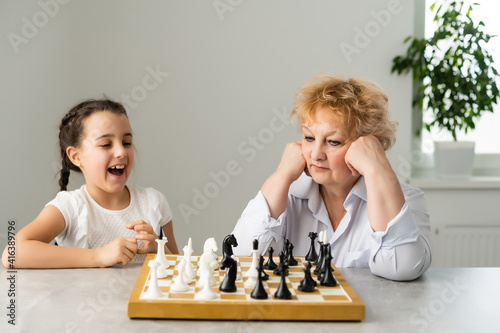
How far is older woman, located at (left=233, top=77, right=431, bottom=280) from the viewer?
5.74 feet

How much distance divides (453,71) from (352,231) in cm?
215

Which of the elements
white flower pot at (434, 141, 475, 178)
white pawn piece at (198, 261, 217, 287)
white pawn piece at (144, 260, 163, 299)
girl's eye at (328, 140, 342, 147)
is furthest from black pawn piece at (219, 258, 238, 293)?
white flower pot at (434, 141, 475, 178)

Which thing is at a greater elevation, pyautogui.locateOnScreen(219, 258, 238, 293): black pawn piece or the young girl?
the young girl

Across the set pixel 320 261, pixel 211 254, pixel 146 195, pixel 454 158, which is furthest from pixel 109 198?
pixel 454 158

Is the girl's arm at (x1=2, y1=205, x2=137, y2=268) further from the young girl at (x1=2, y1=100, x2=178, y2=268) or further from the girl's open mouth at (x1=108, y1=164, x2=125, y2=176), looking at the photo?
the girl's open mouth at (x1=108, y1=164, x2=125, y2=176)

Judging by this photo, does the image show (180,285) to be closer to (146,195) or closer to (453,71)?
(146,195)

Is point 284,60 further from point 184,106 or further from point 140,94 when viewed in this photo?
point 140,94

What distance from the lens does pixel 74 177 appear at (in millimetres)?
3387

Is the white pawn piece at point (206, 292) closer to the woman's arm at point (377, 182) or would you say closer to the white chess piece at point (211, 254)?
the white chess piece at point (211, 254)

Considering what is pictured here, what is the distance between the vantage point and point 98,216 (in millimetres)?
2012

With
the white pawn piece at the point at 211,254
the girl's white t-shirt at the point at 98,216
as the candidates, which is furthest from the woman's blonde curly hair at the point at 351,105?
the girl's white t-shirt at the point at 98,216

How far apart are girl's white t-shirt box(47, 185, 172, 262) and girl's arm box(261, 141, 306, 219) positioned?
1.53 ft

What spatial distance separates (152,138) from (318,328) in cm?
248

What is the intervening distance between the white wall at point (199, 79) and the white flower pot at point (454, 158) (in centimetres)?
25
